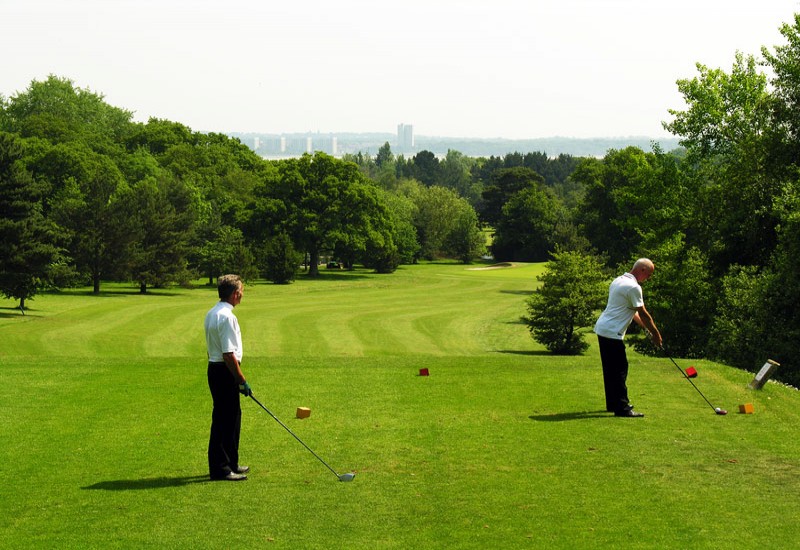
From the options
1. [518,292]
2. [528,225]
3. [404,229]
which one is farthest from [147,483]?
[528,225]

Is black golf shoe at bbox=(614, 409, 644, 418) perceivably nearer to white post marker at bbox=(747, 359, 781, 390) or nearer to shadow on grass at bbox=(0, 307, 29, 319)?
white post marker at bbox=(747, 359, 781, 390)

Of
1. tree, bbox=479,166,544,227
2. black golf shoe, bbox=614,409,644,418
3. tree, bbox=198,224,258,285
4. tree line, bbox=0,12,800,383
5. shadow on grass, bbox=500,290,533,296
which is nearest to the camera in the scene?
black golf shoe, bbox=614,409,644,418

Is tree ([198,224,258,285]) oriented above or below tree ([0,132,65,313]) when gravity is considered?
below

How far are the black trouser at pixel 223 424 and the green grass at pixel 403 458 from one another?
36 cm

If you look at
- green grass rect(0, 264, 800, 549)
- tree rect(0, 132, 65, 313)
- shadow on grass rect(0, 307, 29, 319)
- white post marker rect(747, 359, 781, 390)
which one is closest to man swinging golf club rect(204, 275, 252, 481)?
green grass rect(0, 264, 800, 549)

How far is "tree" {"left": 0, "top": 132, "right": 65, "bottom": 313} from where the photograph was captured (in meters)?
59.8

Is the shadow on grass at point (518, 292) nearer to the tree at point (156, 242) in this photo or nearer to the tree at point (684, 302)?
the tree at point (156, 242)

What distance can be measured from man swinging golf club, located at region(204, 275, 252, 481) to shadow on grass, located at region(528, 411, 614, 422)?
560 centimetres

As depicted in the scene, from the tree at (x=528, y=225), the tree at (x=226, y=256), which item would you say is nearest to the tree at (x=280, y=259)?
the tree at (x=226, y=256)

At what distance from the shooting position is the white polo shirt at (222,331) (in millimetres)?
11672

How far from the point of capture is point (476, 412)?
16484 mm

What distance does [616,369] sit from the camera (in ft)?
51.5

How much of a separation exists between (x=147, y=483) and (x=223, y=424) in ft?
3.81

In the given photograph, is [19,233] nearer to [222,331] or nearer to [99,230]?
[99,230]
